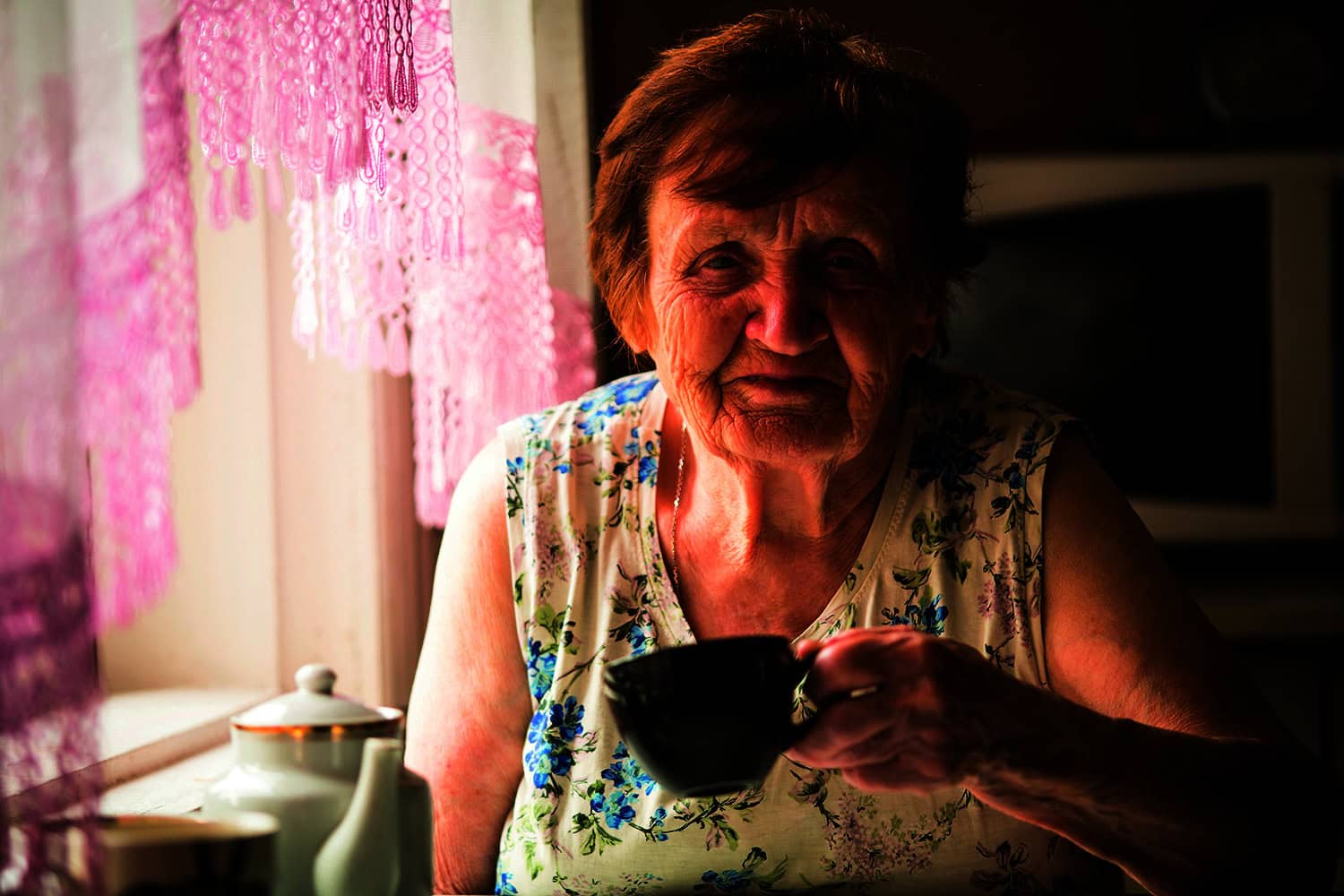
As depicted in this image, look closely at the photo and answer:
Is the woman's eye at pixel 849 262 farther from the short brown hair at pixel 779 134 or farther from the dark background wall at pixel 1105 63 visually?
the dark background wall at pixel 1105 63

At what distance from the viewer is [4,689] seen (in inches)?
19.9

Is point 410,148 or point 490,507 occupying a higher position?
point 410,148

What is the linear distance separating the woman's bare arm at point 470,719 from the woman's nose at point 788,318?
0.37 meters

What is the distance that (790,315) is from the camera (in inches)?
42.3

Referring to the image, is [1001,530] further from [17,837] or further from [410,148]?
[17,837]

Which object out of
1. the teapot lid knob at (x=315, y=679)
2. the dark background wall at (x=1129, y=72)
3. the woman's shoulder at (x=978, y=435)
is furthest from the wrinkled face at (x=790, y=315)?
the dark background wall at (x=1129, y=72)

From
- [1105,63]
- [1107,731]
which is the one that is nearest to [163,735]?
[1107,731]

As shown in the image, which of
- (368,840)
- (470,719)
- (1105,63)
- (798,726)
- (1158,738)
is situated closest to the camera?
(368,840)

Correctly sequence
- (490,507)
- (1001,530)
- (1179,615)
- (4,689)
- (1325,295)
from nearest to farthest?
1. (4,689)
2. (1179,615)
3. (1001,530)
4. (490,507)
5. (1325,295)

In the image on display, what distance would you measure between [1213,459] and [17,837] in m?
2.72

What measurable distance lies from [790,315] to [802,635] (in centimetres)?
32

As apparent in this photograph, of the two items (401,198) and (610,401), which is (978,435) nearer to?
(610,401)

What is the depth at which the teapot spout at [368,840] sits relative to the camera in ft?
2.18

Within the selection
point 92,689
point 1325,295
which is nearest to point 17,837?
point 92,689
